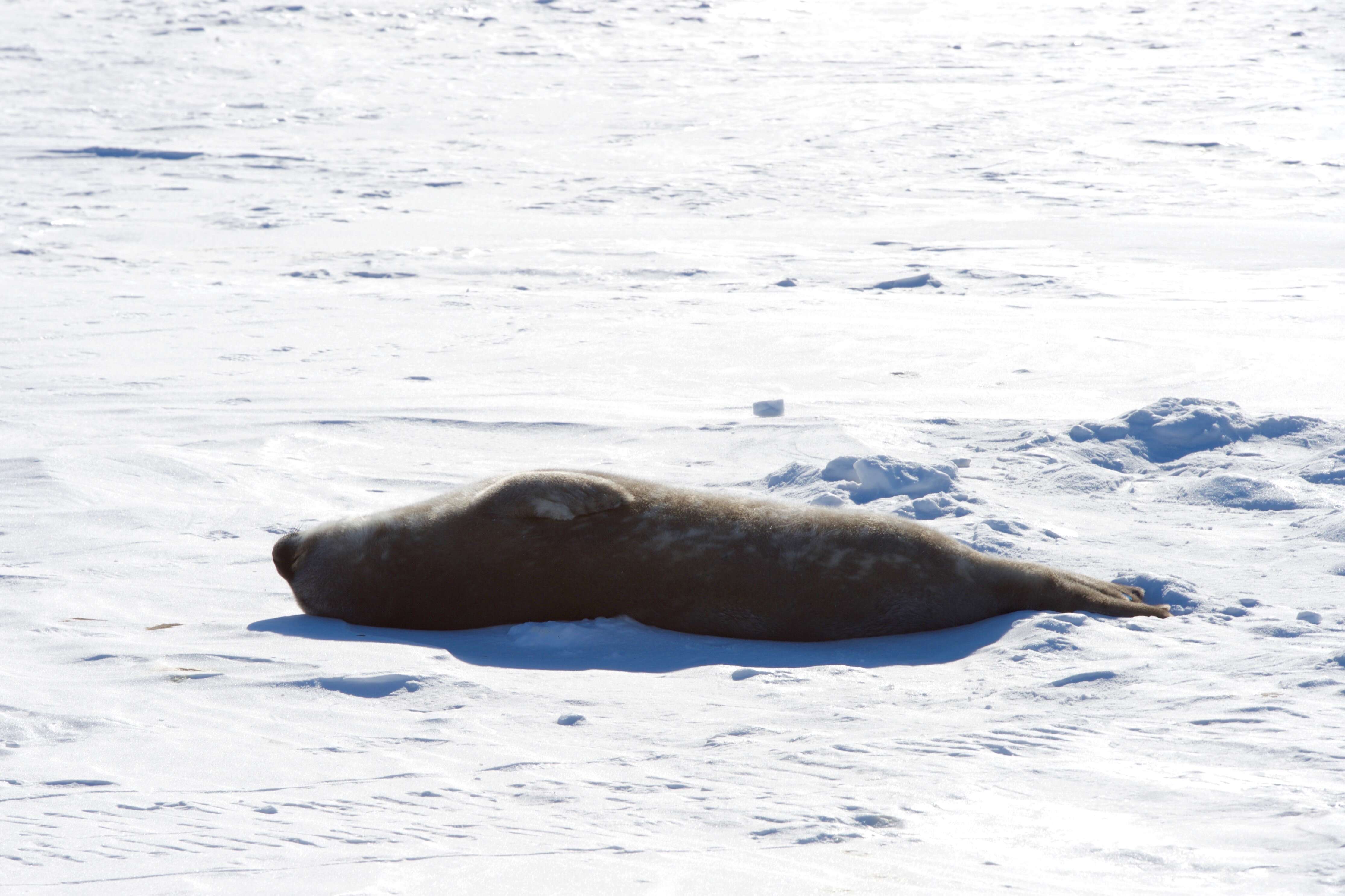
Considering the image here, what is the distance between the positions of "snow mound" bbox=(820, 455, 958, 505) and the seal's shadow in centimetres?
126

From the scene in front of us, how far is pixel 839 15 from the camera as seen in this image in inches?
901

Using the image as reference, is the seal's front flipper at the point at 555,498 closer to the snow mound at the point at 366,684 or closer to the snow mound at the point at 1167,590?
the snow mound at the point at 366,684

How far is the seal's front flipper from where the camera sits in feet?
13.8

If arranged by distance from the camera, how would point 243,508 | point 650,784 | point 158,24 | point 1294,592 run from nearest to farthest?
point 650,784
point 1294,592
point 243,508
point 158,24

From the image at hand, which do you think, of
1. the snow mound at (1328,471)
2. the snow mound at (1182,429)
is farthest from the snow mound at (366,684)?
the snow mound at (1328,471)

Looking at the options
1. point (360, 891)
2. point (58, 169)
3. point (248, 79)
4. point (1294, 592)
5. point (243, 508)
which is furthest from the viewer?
point (248, 79)

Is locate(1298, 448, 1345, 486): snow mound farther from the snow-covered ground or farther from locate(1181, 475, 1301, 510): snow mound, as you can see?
locate(1181, 475, 1301, 510): snow mound

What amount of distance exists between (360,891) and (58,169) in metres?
13.4

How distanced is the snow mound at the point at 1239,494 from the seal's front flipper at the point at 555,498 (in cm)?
248

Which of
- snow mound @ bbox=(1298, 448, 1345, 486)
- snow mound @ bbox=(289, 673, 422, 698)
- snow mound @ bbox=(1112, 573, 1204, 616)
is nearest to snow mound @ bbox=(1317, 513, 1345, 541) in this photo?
snow mound @ bbox=(1298, 448, 1345, 486)

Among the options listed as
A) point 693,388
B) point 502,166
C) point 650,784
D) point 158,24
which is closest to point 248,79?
point 158,24

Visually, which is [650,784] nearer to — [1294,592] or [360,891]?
[360,891]

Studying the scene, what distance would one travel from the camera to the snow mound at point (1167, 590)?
13.9 feet

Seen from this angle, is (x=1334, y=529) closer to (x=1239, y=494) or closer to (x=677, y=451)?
(x=1239, y=494)
